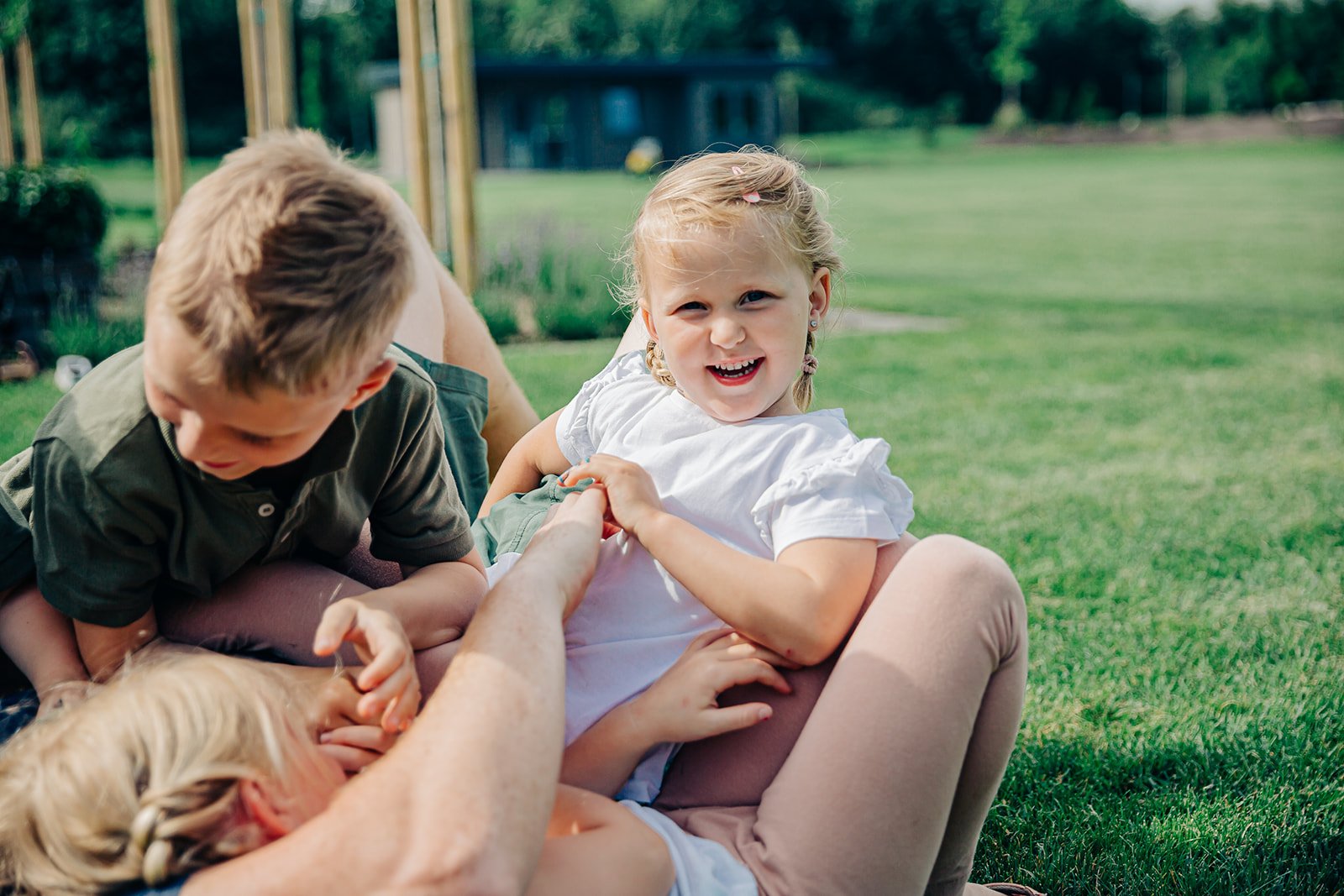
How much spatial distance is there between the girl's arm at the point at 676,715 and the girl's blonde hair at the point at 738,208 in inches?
28.9

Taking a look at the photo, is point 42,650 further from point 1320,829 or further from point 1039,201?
point 1039,201

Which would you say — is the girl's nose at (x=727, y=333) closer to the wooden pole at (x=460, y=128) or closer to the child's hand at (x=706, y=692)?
the child's hand at (x=706, y=692)

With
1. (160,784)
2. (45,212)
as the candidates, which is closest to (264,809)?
(160,784)

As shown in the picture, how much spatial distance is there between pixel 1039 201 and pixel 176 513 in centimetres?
2628

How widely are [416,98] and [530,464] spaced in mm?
6695

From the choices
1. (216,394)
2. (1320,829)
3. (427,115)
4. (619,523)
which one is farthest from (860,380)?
(216,394)

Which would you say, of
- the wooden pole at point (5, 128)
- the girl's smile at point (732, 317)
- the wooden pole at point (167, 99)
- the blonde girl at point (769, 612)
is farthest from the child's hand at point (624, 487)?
the wooden pole at point (5, 128)

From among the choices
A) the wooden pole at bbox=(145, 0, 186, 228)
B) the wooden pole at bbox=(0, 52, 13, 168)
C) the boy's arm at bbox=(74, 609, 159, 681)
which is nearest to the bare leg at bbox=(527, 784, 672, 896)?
the boy's arm at bbox=(74, 609, 159, 681)

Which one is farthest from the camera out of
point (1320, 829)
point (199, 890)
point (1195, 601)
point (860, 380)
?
point (860, 380)

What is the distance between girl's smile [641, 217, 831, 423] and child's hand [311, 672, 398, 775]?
881mm

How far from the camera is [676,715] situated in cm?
187

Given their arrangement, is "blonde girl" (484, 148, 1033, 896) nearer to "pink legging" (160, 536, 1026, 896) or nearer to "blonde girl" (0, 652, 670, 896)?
"pink legging" (160, 536, 1026, 896)

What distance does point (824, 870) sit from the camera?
5.54 feet

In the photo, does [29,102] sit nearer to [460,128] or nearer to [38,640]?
[460,128]
